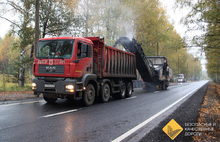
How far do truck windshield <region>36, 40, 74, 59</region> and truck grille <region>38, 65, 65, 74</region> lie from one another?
406 mm

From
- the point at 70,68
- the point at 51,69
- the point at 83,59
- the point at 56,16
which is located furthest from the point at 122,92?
Result: the point at 56,16

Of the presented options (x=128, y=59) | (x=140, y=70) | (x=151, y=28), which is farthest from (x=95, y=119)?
(x=151, y=28)

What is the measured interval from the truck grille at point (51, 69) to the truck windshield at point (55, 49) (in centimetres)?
41

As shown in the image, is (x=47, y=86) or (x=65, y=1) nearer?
(x=47, y=86)

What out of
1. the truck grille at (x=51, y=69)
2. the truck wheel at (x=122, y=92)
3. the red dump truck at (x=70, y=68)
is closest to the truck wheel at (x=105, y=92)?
the red dump truck at (x=70, y=68)

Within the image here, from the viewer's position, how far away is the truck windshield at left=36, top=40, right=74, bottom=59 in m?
8.01

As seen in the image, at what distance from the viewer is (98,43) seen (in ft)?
32.0

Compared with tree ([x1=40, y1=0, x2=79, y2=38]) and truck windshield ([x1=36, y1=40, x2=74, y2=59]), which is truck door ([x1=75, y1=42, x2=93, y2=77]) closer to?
truck windshield ([x1=36, y1=40, x2=74, y2=59])

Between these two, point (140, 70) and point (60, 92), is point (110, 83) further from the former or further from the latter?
point (140, 70)

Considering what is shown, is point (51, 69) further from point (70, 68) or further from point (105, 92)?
point (105, 92)

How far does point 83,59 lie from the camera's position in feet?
27.7

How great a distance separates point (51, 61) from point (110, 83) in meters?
3.91

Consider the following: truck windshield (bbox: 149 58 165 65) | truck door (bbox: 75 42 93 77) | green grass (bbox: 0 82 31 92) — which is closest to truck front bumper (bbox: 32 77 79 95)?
truck door (bbox: 75 42 93 77)

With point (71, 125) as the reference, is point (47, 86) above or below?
above
